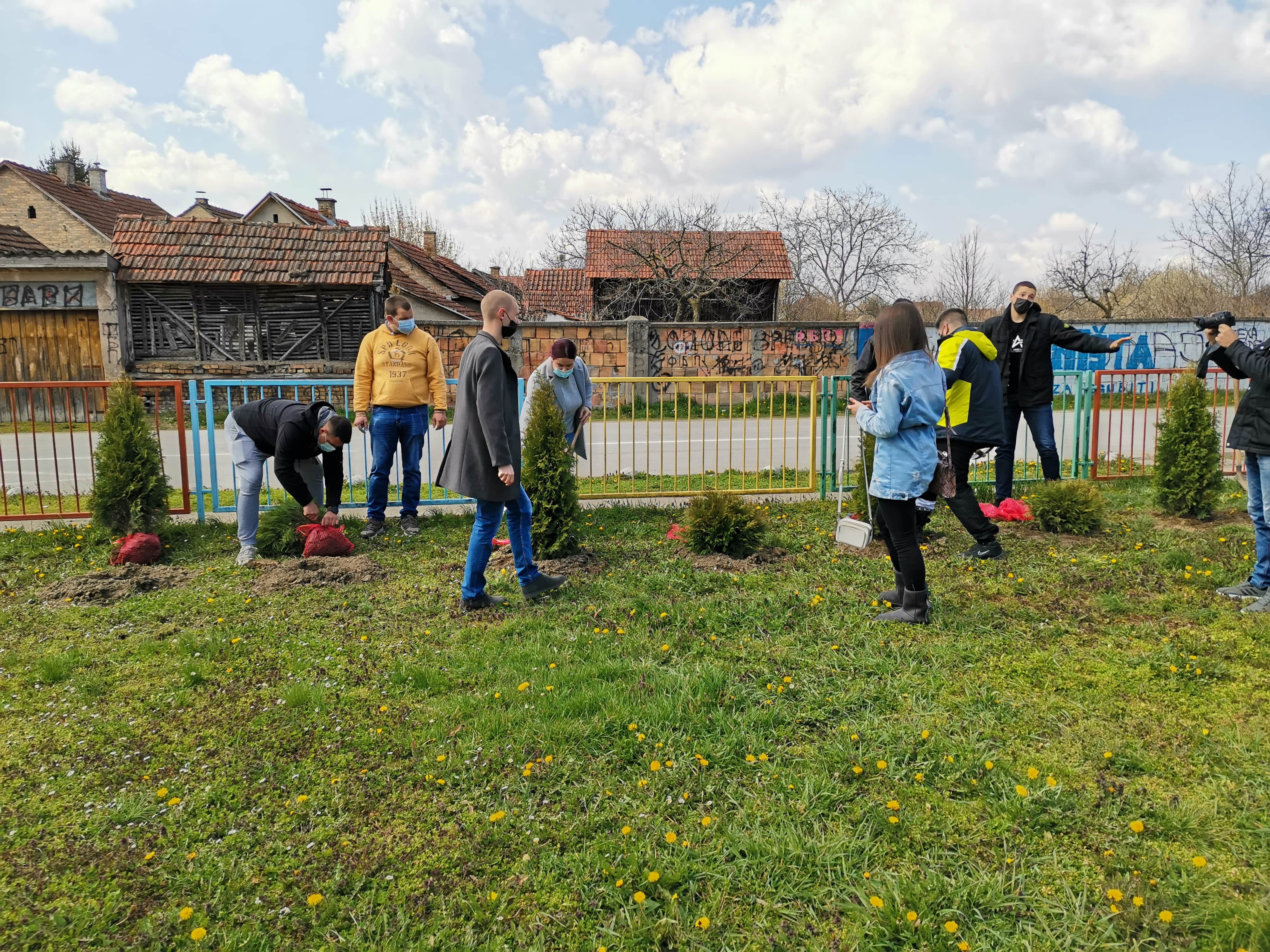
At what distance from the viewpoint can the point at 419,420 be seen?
721cm

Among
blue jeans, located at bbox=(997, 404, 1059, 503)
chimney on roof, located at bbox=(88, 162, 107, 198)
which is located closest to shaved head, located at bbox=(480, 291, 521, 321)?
blue jeans, located at bbox=(997, 404, 1059, 503)

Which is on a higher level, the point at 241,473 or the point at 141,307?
the point at 141,307

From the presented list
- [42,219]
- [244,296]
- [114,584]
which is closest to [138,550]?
[114,584]

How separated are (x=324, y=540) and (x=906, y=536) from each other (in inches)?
179

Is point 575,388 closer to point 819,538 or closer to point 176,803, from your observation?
point 819,538

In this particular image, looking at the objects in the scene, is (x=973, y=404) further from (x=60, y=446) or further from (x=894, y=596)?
(x=60, y=446)

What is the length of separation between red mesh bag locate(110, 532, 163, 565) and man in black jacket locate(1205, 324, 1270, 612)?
25.5 ft

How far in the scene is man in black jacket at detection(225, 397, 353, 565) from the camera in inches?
217

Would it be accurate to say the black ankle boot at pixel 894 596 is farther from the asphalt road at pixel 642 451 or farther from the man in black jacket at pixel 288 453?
the man in black jacket at pixel 288 453

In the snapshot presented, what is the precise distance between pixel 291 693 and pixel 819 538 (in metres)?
4.41

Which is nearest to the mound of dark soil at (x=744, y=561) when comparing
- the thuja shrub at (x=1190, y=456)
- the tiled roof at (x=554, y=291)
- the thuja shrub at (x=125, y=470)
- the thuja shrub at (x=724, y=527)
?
the thuja shrub at (x=724, y=527)

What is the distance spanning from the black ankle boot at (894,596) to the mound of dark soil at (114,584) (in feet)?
16.5

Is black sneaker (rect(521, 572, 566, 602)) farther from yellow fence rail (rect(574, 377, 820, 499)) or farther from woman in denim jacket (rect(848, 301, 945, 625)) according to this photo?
woman in denim jacket (rect(848, 301, 945, 625))

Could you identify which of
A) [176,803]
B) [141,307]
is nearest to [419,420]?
[176,803]
